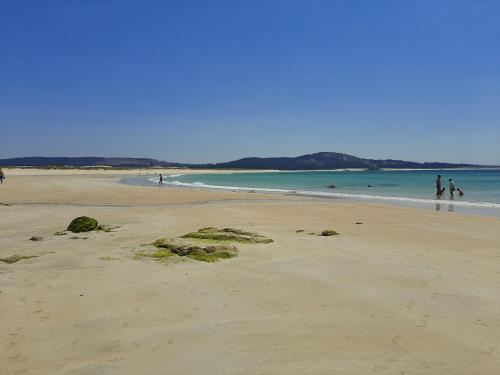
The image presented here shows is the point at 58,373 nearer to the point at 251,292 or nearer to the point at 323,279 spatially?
the point at 251,292

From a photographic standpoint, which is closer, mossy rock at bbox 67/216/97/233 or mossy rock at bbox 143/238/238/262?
mossy rock at bbox 143/238/238/262

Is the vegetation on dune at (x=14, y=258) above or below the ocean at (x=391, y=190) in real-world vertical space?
above

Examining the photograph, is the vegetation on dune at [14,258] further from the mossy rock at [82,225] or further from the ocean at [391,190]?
the ocean at [391,190]

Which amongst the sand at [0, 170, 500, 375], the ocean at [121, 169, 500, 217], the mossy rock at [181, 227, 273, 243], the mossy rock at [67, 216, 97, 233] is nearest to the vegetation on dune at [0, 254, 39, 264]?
the sand at [0, 170, 500, 375]

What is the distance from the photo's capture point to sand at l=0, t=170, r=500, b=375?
15.8 ft

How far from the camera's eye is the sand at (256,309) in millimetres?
4801

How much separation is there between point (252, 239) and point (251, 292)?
4.48m

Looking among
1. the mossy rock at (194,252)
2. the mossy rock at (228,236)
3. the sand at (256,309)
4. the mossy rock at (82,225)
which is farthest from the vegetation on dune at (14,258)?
the mossy rock at (228,236)

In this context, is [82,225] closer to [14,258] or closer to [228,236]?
[14,258]

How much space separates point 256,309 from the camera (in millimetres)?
6434

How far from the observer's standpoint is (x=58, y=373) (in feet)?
14.8

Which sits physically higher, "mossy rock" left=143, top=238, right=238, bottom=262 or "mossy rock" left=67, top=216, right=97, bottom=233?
"mossy rock" left=67, top=216, right=97, bottom=233

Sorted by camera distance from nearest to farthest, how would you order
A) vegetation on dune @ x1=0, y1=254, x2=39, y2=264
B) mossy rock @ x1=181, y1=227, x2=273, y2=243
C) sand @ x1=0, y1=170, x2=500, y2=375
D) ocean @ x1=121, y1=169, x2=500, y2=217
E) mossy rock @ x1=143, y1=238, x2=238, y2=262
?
1. sand @ x1=0, y1=170, x2=500, y2=375
2. vegetation on dune @ x1=0, y1=254, x2=39, y2=264
3. mossy rock @ x1=143, y1=238, x2=238, y2=262
4. mossy rock @ x1=181, y1=227, x2=273, y2=243
5. ocean @ x1=121, y1=169, x2=500, y2=217

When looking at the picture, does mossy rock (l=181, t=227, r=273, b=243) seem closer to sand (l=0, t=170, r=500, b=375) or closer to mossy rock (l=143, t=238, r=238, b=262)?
sand (l=0, t=170, r=500, b=375)
